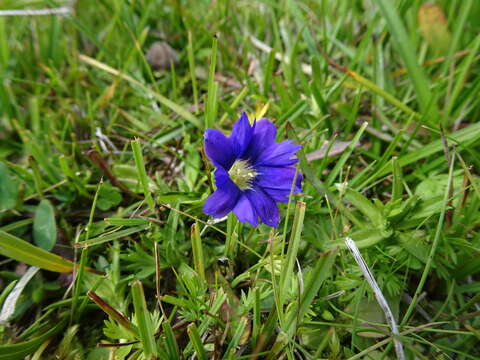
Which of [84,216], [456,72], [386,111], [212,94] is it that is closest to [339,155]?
[386,111]

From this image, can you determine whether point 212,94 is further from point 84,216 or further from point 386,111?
point 386,111

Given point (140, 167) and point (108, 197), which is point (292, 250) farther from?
point (108, 197)

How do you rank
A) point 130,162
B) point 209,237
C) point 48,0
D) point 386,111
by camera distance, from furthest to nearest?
point 48,0
point 386,111
point 130,162
point 209,237

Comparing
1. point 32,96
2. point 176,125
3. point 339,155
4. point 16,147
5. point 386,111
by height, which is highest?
point 386,111

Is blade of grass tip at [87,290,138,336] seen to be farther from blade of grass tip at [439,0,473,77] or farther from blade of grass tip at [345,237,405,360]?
blade of grass tip at [439,0,473,77]

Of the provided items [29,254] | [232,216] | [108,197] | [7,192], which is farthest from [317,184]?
[7,192]

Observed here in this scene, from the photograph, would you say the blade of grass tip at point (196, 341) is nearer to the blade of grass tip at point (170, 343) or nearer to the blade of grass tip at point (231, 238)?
the blade of grass tip at point (170, 343)

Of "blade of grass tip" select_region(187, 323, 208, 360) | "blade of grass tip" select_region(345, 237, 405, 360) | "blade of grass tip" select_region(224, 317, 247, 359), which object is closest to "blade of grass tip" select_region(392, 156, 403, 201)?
"blade of grass tip" select_region(345, 237, 405, 360)
